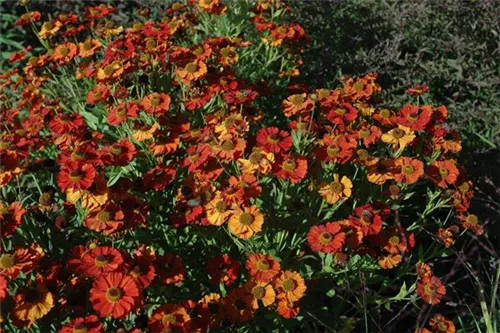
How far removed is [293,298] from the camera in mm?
2062

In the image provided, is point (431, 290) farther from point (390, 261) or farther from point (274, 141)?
point (274, 141)

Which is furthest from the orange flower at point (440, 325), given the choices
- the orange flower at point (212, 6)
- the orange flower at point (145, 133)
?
the orange flower at point (212, 6)

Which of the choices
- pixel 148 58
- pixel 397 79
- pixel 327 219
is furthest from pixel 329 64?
pixel 327 219

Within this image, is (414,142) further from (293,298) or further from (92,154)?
(92,154)

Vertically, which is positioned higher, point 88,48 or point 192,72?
point 192,72

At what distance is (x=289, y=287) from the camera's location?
2068mm

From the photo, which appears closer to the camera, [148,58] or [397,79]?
[148,58]

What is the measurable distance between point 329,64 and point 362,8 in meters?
0.95

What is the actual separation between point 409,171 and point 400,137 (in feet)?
0.62

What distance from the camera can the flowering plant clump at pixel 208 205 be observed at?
198 centimetres

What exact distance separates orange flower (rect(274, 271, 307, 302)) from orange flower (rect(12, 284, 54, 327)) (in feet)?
2.27

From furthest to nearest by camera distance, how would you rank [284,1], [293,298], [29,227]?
[284,1]
[29,227]
[293,298]

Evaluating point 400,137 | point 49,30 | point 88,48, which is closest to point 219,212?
point 400,137

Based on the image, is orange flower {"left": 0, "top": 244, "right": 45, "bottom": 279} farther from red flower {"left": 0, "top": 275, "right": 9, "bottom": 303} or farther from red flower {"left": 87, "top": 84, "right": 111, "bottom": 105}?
red flower {"left": 87, "top": 84, "right": 111, "bottom": 105}
